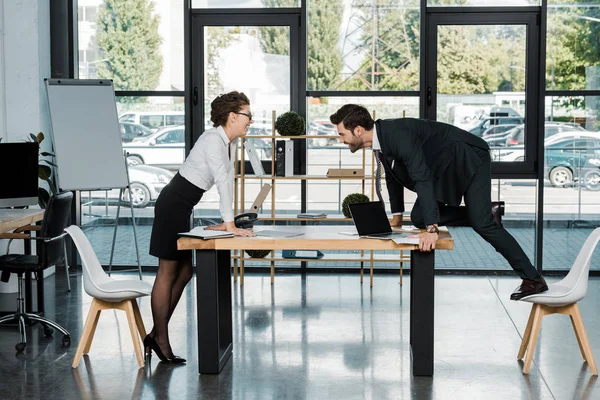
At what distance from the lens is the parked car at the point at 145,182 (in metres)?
9.00

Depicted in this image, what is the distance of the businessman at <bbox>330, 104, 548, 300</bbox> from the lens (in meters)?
4.97

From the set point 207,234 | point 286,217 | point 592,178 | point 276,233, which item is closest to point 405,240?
point 276,233

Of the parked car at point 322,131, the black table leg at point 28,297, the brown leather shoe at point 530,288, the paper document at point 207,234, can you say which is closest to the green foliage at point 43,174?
the black table leg at point 28,297

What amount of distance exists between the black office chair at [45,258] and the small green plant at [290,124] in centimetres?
263

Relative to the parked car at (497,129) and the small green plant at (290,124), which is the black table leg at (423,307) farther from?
the parked car at (497,129)

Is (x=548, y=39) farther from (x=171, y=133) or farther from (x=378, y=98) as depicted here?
(x=171, y=133)

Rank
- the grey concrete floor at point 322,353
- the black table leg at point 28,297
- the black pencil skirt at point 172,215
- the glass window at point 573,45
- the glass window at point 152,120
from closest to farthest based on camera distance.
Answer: the grey concrete floor at point 322,353 < the black pencil skirt at point 172,215 < the black table leg at point 28,297 < the glass window at point 573,45 < the glass window at point 152,120

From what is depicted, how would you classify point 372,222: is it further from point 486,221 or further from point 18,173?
point 18,173

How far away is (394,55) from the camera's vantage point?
872 centimetres

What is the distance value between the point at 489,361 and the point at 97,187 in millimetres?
4269

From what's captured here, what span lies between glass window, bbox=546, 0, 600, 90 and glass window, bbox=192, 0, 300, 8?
8.34ft

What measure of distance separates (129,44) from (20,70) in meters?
1.13

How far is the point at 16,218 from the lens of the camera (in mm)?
6262

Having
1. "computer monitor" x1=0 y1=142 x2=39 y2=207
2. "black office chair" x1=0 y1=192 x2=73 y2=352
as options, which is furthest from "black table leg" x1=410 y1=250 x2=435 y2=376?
"computer monitor" x1=0 y1=142 x2=39 y2=207
